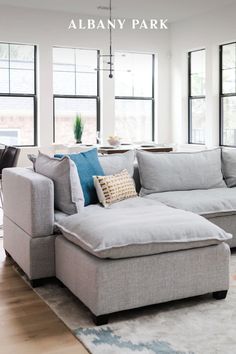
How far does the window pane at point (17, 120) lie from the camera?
27.0 ft

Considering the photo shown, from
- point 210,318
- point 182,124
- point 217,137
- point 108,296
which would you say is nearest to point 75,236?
point 108,296

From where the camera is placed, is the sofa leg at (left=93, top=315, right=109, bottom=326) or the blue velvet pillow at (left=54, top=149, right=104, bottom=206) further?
the blue velvet pillow at (left=54, top=149, right=104, bottom=206)

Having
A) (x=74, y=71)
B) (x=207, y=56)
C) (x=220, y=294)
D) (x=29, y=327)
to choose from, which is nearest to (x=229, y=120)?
(x=207, y=56)

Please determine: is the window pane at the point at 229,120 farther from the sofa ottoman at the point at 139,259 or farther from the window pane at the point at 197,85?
the sofa ottoman at the point at 139,259

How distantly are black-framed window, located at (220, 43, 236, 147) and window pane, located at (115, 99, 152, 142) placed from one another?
1658 millimetres

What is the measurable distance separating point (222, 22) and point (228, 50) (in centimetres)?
45

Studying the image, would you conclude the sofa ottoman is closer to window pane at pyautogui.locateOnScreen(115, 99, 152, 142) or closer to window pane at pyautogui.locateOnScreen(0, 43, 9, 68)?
window pane at pyautogui.locateOnScreen(0, 43, 9, 68)

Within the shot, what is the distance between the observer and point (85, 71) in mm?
8797

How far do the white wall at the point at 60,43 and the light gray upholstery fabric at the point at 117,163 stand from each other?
436 cm

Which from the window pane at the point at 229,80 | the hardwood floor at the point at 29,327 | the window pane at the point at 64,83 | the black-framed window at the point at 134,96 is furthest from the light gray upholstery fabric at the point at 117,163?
the black-framed window at the point at 134,96

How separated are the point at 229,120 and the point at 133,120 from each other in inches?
76.5

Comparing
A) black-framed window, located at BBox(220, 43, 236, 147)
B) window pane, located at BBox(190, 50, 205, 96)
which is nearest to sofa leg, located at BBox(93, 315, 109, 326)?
black-framed window, located at BBox(220, 43, 236, 147)

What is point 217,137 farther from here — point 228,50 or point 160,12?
point 160,12

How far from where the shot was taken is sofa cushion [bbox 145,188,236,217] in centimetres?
384
